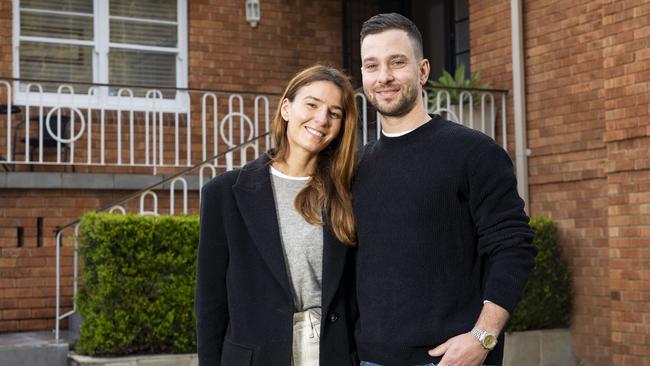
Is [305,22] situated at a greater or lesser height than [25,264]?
greater

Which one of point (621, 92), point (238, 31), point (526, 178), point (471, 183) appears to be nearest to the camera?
point (471, 183)

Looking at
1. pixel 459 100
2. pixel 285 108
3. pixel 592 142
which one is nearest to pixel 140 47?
pixel 459 100

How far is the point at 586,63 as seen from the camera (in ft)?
26.1

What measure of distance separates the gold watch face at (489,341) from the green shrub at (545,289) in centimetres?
517

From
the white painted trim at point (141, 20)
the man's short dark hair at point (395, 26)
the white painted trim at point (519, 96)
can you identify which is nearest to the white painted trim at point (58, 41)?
the white painted trim at point (141, 20)

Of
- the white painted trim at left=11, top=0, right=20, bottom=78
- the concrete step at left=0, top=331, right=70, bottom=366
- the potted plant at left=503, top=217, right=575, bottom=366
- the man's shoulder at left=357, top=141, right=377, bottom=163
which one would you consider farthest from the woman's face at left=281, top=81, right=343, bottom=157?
the white painted trim at left=11, top=0, right=20, bottom=78

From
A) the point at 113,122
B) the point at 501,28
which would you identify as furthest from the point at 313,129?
the point at 113,122

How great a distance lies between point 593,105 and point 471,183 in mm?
5325

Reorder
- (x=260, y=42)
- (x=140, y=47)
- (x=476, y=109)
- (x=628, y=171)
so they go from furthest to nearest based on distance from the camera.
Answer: (x=260, y=42)
(x=140, y=47)
(x=476, y=109)
(x=628, y=171)

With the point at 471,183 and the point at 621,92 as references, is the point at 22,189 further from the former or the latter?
the point at 471,183

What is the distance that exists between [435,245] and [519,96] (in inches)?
228

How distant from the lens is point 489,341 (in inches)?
110

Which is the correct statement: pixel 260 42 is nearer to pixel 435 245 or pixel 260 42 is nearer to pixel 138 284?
pixel 138 284

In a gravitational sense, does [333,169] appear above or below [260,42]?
below
